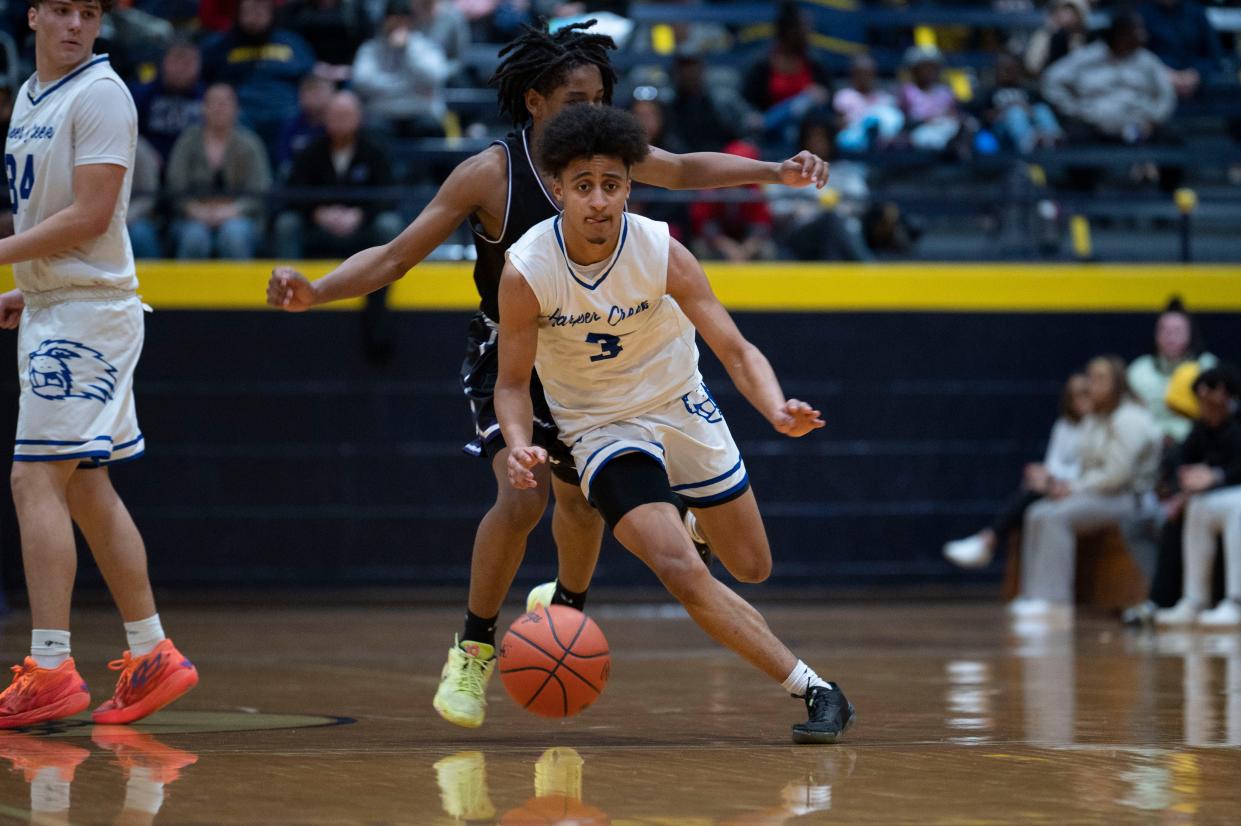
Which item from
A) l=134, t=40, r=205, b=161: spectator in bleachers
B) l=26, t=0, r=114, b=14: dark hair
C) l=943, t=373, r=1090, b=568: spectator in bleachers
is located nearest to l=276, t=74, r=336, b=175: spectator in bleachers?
l=134, t=40, r=205, b=161: spectator in bleachers

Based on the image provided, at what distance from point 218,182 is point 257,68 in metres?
1.44

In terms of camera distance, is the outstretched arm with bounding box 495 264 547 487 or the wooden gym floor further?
the outstretched arm with bounding box 495 264 547 487

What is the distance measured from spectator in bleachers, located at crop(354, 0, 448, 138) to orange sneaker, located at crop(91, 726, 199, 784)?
785 centimetres

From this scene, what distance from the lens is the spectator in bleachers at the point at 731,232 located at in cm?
1172

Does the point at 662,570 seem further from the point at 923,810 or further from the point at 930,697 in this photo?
the point at 930,697

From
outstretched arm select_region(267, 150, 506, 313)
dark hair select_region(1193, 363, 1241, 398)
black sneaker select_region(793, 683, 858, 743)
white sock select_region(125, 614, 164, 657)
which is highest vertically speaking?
outstretched arm select_region(267, 150, 506, 313)

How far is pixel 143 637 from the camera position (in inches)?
210

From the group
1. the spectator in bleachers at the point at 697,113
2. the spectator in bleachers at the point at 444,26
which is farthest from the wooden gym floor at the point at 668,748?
the spectator in bleachers at the point at 444,26

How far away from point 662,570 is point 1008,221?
8.16 m

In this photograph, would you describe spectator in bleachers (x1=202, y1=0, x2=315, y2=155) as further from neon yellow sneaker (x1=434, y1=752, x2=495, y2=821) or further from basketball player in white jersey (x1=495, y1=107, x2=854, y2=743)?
neon yellow sneaker (x1=434, y1=752, x2=495, y2=821)

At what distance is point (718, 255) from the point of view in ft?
38.6

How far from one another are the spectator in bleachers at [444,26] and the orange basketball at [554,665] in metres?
9.00

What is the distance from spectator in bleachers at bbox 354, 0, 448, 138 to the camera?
12.3 metres

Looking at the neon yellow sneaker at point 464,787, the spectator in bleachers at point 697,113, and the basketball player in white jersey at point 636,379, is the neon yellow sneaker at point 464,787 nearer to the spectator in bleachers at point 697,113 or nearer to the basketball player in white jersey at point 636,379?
the basketball player in white jersey at point 636,379
